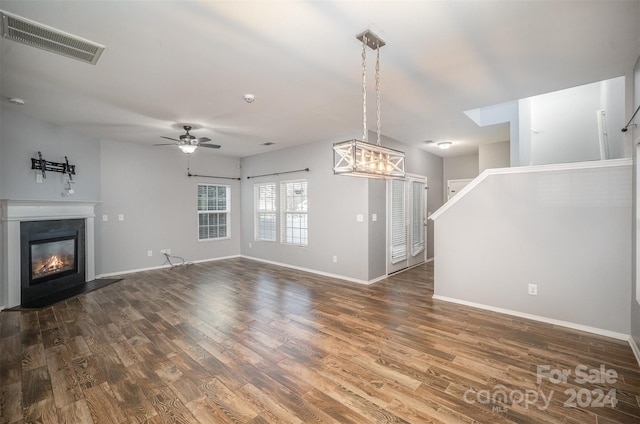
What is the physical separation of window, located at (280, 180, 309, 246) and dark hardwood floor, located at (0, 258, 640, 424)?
223 centimetres

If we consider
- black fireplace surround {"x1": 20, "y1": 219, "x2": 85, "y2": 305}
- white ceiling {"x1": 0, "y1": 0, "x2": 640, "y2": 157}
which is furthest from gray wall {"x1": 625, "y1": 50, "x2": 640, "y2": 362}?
black fireplace surround {"x1": 20, "y1": 219, "x2": 85, "y2": 305}

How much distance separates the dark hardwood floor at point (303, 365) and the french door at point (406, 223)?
1.81 m

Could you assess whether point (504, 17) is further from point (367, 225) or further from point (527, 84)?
point (367, 225)

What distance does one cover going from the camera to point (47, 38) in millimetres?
2098

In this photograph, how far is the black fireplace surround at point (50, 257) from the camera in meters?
3.99

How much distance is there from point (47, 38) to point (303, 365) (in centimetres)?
333

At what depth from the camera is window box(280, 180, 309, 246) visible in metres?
5.93

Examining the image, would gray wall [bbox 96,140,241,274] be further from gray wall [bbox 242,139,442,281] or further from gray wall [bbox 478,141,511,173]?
gray wall [bbox 478,141,511,173]

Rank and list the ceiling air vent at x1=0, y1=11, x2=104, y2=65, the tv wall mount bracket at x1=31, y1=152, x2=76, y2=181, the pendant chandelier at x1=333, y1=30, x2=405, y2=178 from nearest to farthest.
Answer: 1. the ceiling air vent at x1=0, y1=11, x2=104, y2=65
2. the pendant chandelier at x1=333, y1=30, x2=405, y2=178
3. the tv wall mount bracket at x1=31, y1=152, x2=76, y2=181

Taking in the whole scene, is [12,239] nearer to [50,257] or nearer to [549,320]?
[50,257]

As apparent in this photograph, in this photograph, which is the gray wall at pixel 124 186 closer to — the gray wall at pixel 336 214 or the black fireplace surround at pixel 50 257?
the black fireplace surround at pixel 50 257

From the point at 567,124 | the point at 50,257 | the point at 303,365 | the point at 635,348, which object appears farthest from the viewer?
the point at 567,124

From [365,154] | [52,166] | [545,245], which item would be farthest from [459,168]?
[52,166]

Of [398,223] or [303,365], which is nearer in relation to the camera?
[303,365]
